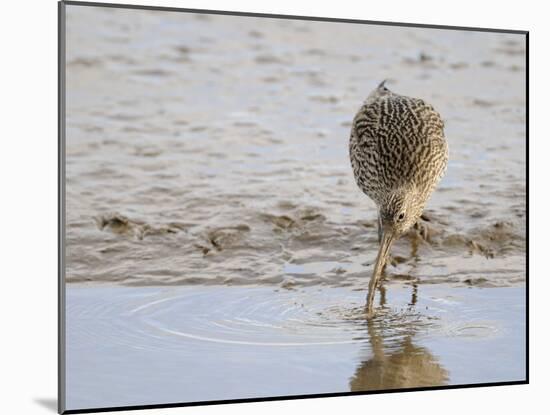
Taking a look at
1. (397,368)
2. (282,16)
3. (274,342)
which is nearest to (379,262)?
(397,368)

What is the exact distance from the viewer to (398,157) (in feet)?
23.9

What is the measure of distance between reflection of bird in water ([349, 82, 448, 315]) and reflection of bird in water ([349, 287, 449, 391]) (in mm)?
395

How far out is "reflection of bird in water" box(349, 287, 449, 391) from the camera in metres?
6.59

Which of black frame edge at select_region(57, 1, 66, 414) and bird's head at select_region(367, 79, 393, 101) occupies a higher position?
bird's head at select_region(367, 79, 393, 101)

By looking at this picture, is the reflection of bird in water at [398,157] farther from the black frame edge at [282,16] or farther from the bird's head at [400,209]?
the black frame edge at [282,16]

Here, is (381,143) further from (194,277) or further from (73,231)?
(73,231)

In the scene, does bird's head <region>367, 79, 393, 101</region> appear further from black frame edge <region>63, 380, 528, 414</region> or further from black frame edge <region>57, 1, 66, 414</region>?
black frame edge <region>57, 1, 66, 414</region>

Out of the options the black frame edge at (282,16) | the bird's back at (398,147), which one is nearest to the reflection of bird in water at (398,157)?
the bird's back at (398,147)

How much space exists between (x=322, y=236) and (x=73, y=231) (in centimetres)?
165

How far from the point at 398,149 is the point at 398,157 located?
0.16 feet

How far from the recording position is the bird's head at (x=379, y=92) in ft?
25.0

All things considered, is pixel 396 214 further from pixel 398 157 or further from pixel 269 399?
pixel 269 399

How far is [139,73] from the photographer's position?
25.3 feet

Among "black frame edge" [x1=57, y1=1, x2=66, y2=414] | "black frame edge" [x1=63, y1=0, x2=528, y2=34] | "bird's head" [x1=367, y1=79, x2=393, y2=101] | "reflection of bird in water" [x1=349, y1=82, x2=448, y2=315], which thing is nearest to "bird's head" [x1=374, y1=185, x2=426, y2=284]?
"reflection of bird in water" [x1=349, y1=82, x2=448, y2=315]
